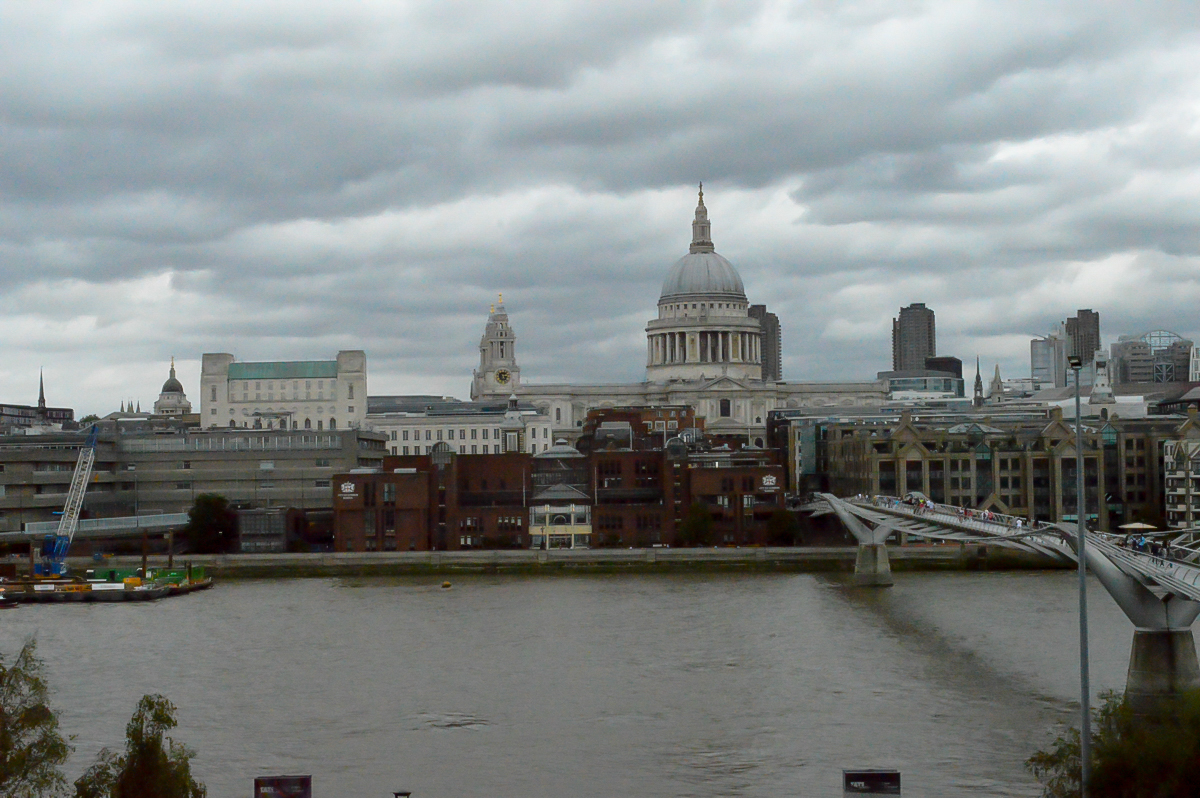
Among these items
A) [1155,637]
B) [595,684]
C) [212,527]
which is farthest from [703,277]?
[1155,637]

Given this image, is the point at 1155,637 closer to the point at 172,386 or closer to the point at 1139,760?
the point at 1139,760

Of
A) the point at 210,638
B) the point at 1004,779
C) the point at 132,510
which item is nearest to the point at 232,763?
the point at 1004,779

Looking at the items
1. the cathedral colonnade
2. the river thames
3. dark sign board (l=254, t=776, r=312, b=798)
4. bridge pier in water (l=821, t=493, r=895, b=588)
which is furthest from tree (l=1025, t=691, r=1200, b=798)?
the cathedral colonnade

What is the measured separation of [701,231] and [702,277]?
8.12m

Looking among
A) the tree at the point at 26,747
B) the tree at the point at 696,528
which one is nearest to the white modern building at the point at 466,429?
the tree at the point at 696,528

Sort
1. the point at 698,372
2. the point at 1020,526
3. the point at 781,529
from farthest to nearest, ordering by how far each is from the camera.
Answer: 1. the point at 698,372
2. the point at 781,529
3. the point at 1020,526

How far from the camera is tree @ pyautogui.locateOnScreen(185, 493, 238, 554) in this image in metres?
68.7

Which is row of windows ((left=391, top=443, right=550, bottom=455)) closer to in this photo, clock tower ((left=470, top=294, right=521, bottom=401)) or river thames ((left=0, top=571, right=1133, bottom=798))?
clock tower ((left=470, top=294, right=521, bottom=401))

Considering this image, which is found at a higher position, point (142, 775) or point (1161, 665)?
point (1161, 665)

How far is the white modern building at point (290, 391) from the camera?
11369 cm

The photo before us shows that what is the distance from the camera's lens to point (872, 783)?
69.7 feet

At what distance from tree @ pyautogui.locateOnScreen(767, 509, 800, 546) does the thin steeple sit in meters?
74.1

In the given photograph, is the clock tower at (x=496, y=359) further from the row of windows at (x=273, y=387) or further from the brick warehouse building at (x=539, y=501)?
the brick warehouse building at (x=539, y=501)

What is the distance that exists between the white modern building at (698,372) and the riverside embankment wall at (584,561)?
52.2 metres
